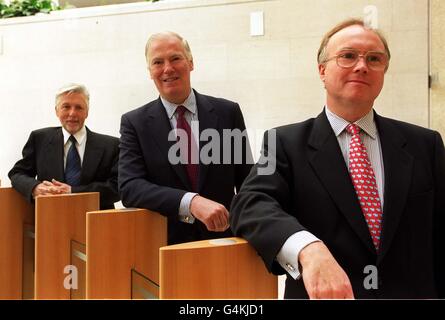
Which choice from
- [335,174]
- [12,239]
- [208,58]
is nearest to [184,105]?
[335,174]

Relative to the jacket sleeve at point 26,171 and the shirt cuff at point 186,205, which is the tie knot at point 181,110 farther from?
the jacket sleeve at point 26,171

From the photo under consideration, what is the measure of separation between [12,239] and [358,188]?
129 cm

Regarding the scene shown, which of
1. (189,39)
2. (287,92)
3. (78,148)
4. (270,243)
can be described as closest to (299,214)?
(270,243)

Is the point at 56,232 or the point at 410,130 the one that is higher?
the point at 410,130

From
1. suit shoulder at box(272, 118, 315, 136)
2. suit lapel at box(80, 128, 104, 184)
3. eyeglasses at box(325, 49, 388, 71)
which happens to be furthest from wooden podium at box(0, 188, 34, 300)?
eyeglasses at box(325, 49, 388, 71)

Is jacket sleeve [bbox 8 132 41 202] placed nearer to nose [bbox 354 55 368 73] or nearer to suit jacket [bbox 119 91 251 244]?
suit jacket [bbox 119 91 251 244]

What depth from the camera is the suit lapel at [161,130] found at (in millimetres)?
1096

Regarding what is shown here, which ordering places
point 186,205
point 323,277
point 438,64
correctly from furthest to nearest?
1. point 438,64
2. point 186,205
3. point 323,277

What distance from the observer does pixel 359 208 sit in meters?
0.69

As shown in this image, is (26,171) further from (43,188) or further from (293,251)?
(293,251)

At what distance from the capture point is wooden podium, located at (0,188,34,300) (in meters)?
1.60

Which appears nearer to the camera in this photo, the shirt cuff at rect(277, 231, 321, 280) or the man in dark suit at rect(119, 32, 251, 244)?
the shirt cuff at rect(277, 231, 321, 280)

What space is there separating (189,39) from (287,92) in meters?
0.56
